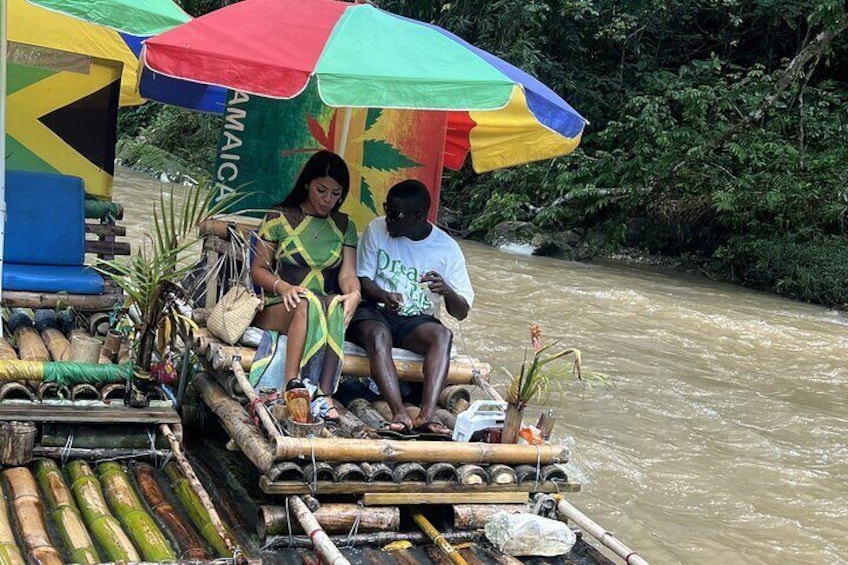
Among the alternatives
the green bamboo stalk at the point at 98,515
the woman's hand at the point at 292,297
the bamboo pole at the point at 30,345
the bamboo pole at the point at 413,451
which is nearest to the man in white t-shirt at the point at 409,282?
the woman's hand at the point at 292,297

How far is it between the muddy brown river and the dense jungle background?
1632 mm

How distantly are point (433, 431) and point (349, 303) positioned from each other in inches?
28.6

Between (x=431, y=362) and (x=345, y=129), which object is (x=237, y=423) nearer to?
(x=431, y=362)

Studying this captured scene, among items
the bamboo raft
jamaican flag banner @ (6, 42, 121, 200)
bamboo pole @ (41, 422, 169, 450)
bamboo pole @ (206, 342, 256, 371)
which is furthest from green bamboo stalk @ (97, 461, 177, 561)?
jamaican flag banner @ (6, 42, 121, 200)

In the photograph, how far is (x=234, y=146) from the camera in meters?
5.65

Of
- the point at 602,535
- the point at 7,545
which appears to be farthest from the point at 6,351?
the point at 602,535

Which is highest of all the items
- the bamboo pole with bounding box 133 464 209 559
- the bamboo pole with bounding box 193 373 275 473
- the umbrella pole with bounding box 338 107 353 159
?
the umbrella pole with bounding box 338 107 353 159

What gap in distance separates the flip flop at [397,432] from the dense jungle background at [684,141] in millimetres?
11349

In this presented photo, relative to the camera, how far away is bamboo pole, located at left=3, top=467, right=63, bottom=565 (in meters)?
3.02

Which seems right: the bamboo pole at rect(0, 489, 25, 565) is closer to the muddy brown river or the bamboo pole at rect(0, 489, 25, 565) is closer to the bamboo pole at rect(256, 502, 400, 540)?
the bamboo pole at rect(256, 502, 400, 540)

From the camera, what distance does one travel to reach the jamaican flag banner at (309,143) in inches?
221

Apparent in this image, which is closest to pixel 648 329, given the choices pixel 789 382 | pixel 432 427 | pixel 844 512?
pixel 789 382

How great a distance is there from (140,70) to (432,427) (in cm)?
215

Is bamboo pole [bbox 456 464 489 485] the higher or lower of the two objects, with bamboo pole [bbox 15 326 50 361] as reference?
higher
